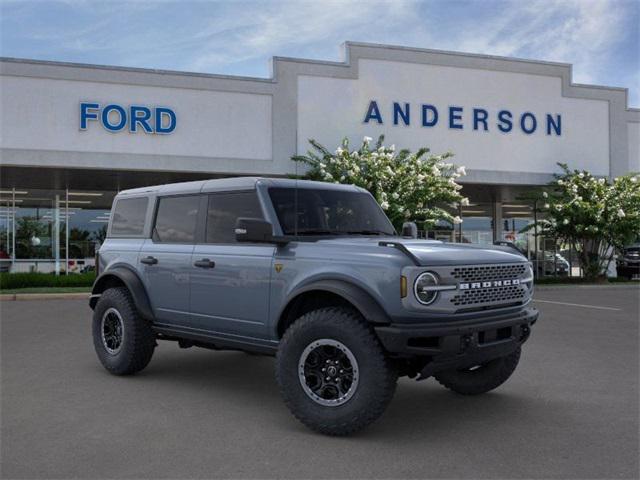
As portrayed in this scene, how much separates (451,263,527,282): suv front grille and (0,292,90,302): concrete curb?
14.4 m

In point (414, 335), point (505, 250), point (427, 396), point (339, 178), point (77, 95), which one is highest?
point (77, 95)

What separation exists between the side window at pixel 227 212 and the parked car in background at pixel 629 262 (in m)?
25.9

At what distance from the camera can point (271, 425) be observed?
5.21 m

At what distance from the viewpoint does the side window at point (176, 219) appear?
21.7ft

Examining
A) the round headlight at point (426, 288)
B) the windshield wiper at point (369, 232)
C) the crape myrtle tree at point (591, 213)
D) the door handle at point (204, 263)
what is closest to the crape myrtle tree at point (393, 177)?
the crape myrtle tree at point (591, 213)

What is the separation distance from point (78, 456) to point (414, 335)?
247 cm

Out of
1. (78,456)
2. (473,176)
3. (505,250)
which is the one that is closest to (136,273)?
(78,456)

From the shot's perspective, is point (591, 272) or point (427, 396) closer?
point (427, 396)

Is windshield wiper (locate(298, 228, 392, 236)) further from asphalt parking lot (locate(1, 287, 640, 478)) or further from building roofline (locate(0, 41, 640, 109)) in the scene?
building roofline (locate(0, 41, 640, 109))

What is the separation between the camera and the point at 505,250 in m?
5.93

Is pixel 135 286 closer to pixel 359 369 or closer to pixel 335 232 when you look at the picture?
pixel 335 232

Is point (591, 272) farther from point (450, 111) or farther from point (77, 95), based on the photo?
point (77, 95)

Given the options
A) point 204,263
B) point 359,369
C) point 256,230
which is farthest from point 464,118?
point 359,369

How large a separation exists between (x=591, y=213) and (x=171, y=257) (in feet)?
66.8
